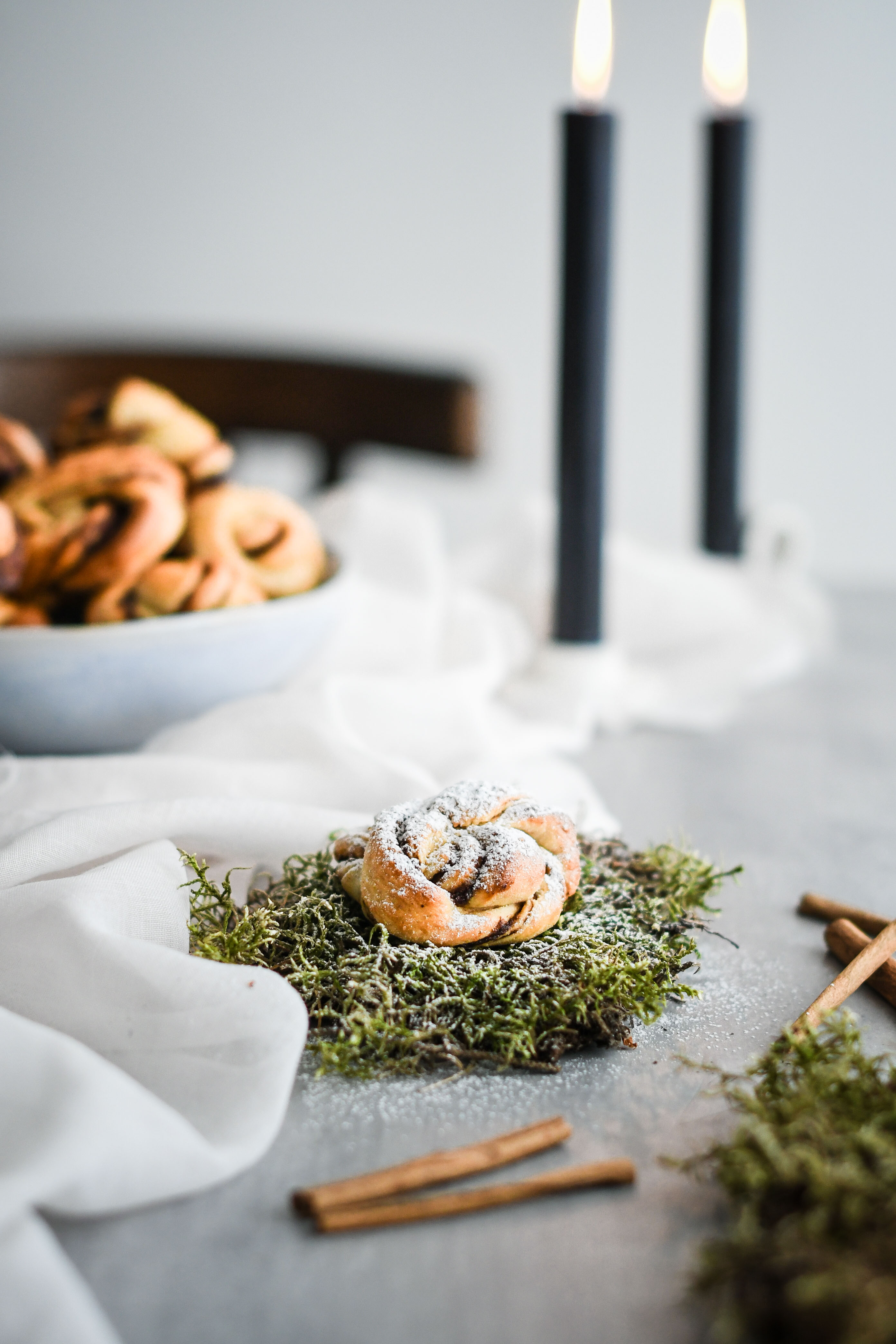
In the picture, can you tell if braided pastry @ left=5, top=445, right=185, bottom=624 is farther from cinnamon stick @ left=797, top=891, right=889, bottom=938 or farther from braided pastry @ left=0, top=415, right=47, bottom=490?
cinnamon stick @ left=797, top=891, right=889, bottom=938

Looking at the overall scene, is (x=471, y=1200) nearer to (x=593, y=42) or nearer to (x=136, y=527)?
(x=136, y=527)

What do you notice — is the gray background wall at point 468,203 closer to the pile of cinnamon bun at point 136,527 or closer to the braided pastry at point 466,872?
the pile of cinnamon bun at point 136,527

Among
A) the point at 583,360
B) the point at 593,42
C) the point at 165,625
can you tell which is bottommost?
the point at 165,625

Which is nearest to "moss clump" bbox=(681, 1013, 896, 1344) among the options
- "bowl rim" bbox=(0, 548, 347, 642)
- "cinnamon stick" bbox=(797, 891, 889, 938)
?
"cinnamon stick" bbox=(797, 891, 889, 938)

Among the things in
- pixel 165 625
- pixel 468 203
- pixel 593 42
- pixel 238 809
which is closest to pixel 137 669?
pixel 165 625

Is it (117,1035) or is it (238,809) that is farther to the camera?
(238,809)

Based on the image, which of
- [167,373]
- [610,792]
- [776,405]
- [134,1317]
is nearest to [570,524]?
[610,792]

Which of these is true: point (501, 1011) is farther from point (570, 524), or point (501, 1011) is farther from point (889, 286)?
point (889, 286)

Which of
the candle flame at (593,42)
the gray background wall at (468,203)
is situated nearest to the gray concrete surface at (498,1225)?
the candle flame at (593,42)

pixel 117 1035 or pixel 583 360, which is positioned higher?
pixel 583 360

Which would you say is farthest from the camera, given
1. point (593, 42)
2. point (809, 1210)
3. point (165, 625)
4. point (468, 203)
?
point (468, 203)
